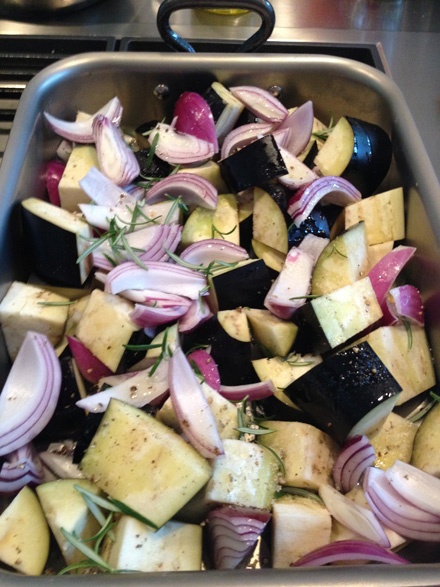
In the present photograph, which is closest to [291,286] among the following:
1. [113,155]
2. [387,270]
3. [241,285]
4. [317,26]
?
[241,285]

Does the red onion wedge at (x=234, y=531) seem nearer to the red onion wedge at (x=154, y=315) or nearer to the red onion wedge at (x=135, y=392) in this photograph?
the red onion wedge at (x=135, y=392)

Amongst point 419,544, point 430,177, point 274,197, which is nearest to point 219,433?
point 419,544

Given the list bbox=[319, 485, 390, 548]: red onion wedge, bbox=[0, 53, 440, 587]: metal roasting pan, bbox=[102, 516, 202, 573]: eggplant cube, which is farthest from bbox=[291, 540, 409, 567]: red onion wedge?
bbox=[0, 53, 440, 587]: metal roasting pan

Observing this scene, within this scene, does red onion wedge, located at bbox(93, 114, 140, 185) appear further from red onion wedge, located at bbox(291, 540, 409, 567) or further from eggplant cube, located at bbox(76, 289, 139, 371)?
red onion wedge, located at bbox(291, 540, 409, 567)

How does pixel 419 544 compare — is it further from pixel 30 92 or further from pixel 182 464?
pixel 30 92

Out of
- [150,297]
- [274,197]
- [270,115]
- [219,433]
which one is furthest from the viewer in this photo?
[270,115]

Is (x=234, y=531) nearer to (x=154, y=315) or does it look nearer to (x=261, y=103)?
(x=154, y=315)

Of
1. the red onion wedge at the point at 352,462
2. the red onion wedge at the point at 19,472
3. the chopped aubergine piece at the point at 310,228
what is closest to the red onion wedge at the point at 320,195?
the chopped aubergine piece at the point at 310,228

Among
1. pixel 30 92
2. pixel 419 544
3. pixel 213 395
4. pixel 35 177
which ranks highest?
pixel 30 92
